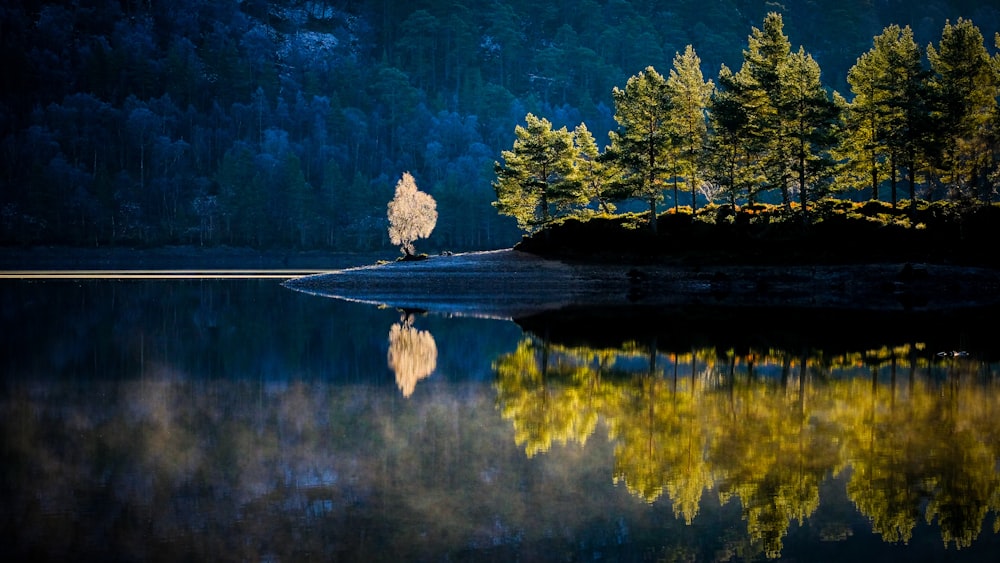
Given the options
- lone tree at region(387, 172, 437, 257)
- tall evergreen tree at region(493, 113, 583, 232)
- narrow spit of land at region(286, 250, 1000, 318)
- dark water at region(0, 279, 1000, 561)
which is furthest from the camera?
lone tree at region(387, 172, 437, 257)

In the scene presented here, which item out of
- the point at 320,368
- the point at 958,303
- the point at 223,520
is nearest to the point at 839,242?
the point at 958,303

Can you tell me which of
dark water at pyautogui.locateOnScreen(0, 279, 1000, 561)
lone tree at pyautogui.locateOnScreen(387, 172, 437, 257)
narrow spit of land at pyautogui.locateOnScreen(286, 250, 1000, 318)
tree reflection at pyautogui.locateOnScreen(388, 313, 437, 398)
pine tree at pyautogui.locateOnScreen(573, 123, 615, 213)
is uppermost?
pine tree at pyautogui.locateOnScreen(573, 123, 615, 213)

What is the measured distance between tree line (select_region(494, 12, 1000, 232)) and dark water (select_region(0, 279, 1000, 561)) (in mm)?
38604

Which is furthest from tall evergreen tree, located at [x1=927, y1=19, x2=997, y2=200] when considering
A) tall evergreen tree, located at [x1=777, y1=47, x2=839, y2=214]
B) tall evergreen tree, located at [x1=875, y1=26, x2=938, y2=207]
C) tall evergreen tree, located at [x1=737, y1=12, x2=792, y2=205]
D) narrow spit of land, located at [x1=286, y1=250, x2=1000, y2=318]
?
narrow spit of land, located at [x1=286, y1=250, x2=1000, y2=318]

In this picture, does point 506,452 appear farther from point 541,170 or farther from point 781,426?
point 541,170

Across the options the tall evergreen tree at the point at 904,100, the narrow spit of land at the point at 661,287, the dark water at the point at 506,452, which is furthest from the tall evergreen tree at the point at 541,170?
the dark water at the point at 506,452

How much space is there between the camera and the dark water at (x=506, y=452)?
12.1m

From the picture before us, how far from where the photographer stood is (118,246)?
16238 centimetres

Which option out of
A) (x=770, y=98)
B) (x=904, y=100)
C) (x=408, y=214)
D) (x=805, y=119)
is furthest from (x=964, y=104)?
(x=408, y=214)

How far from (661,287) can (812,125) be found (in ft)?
62.3

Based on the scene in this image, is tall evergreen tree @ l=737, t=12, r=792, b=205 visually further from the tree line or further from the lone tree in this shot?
the lone tree

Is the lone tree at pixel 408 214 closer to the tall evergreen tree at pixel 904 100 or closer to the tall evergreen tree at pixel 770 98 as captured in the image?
the tall evergreen tree at pixel 770 98

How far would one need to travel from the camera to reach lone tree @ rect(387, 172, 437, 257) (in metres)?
101

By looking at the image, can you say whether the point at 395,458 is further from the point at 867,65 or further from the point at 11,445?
the point at 867,65
